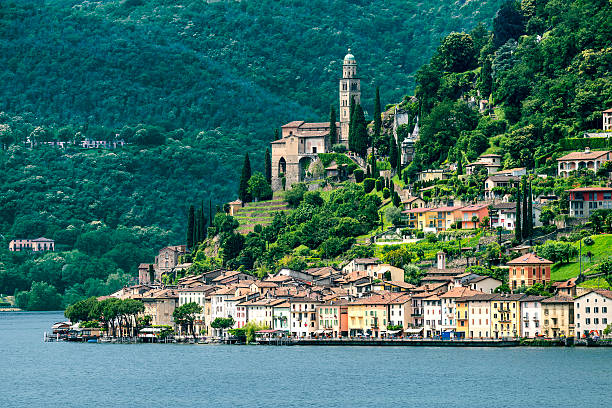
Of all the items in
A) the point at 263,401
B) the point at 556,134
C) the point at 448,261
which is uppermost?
the point at 556,134

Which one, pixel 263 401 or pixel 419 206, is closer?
pixel 263 401

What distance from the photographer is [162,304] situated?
514 ft

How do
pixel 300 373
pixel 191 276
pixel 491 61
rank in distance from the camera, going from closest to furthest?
pixel 300 373
pixel 191 276
pixel 491 61

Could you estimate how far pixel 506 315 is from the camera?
126m

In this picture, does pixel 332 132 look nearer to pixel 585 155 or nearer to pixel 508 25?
pixel 508 25

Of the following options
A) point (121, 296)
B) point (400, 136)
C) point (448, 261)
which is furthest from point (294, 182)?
point (448, 261)

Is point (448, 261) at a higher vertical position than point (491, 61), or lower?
lower

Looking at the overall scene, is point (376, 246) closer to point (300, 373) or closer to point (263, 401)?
point (300, 373)

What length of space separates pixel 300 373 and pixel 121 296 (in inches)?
2445

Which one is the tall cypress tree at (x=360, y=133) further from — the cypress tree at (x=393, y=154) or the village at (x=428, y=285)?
the cypress tree at (x=393, y=154)

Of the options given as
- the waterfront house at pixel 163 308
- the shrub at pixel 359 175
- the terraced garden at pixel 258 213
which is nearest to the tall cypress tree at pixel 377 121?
the shrub at pixel 359 175

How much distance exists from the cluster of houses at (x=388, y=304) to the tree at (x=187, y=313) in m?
0.86

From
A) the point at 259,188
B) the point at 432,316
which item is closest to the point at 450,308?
the point at 432,316

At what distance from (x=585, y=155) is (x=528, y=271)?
23.3 m
